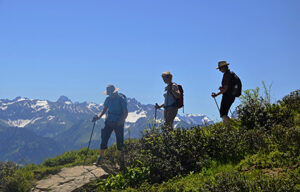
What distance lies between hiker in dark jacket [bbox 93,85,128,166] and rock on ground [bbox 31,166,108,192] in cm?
165

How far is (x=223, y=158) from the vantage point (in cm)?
816

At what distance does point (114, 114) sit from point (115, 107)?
0.32 metres

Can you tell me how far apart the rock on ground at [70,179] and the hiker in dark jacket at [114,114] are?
165cm

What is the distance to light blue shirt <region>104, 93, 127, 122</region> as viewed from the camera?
43.9ft

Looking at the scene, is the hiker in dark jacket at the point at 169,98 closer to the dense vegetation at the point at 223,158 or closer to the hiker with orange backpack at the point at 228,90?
the dense vegetation at the point at 223,158

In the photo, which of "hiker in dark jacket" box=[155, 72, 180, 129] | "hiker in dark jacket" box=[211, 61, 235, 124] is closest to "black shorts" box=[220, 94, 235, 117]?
"hiker in dark jacket" box=[211, 61, 235, 124]

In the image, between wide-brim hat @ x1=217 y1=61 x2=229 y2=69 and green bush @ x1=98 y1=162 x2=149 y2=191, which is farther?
wide-brim hat @ x1=217 y1=61 x2=229 y2=69

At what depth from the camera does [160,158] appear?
879cm

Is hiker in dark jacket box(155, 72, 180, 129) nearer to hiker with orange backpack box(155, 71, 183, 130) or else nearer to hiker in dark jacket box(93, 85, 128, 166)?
hiker with orange backpack box(155, 71, 183, 130)

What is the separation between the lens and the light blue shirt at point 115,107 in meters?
13.4

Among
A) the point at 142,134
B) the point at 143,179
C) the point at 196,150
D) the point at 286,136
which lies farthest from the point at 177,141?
the point at 286,136

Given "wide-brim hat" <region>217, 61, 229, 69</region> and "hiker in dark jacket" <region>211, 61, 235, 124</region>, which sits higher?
"wide-brim hat" <region>217, 61, 229, 69</region>

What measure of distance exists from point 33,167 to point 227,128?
10748 millimetres

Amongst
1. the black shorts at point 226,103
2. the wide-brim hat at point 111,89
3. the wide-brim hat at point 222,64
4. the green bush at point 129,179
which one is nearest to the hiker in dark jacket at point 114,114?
the wide-brim hat at point 111,89
